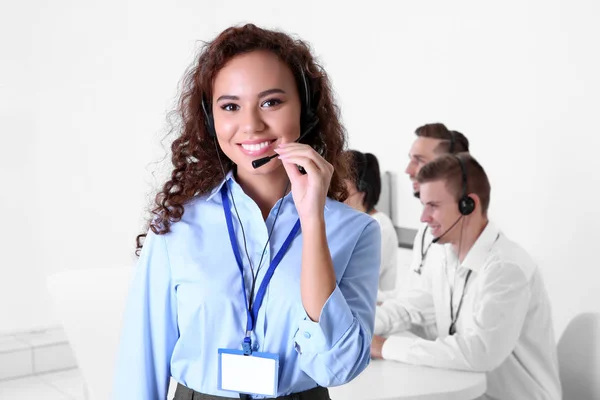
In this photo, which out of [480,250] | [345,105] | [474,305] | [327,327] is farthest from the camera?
[345,105]

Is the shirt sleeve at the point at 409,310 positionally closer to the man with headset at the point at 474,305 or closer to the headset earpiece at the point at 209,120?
the man with headset at the point at 474,305

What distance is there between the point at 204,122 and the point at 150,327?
411 millimetres

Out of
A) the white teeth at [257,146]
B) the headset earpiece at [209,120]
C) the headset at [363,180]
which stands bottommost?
the headset at [363,180]

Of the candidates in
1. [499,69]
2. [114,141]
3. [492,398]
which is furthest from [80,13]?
[492,398]

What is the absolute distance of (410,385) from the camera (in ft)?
6.95

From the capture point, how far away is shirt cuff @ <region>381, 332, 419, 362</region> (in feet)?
7.64

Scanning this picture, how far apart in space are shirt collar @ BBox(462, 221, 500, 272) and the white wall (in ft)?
3.16

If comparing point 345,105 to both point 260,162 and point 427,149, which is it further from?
point 260,162

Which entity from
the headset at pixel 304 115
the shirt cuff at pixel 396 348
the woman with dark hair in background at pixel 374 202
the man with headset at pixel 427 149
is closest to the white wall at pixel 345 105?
the man with headset at pixel 427 149

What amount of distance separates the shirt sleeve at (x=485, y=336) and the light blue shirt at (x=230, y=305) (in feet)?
3.23

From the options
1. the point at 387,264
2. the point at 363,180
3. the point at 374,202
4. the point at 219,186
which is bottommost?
the point at 387,264

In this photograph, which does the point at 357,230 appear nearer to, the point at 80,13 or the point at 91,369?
the point at 91,369

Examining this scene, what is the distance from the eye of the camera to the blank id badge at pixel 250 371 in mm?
1247

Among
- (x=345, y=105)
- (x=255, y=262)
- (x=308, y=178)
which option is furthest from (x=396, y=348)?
(x=345, y=105)
